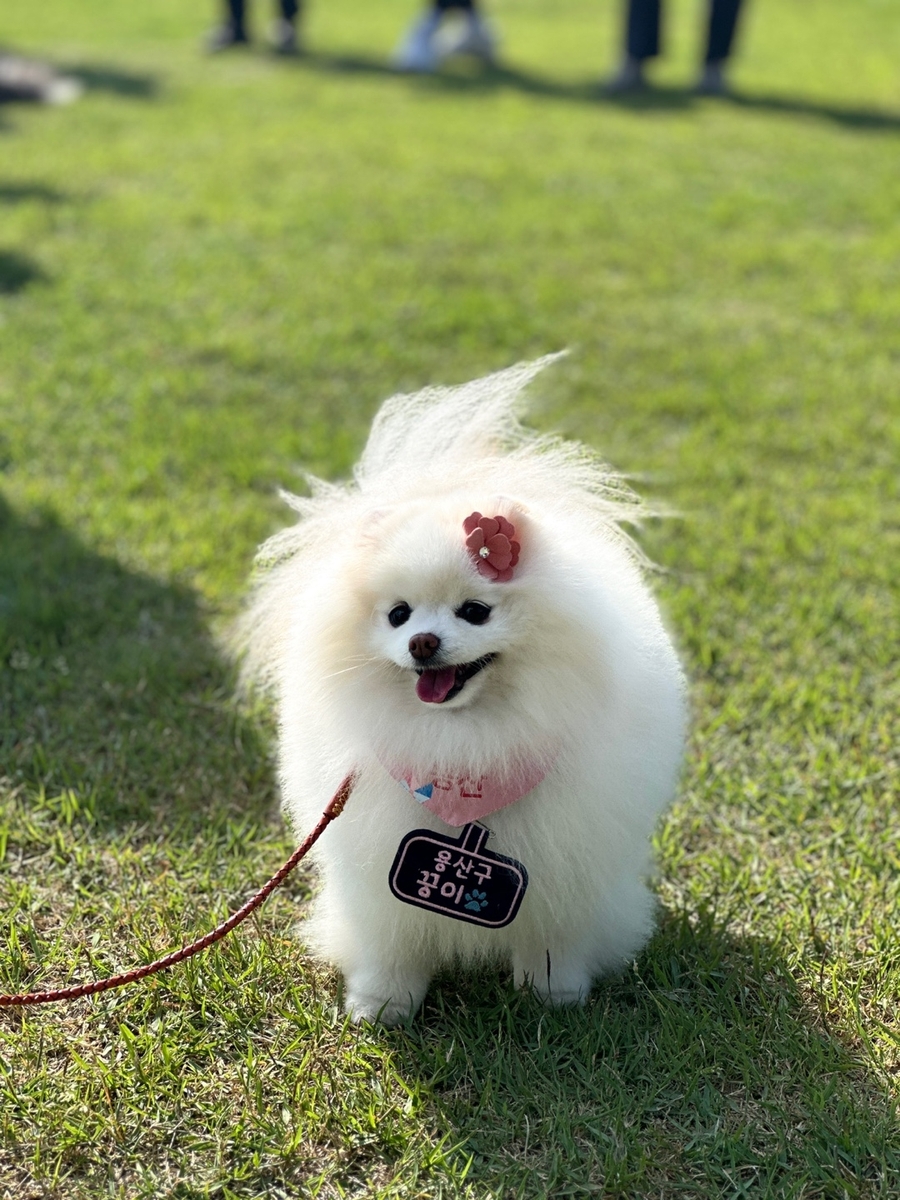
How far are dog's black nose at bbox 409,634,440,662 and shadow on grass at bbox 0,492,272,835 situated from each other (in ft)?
3.70

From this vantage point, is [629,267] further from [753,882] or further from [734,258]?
[753,882]

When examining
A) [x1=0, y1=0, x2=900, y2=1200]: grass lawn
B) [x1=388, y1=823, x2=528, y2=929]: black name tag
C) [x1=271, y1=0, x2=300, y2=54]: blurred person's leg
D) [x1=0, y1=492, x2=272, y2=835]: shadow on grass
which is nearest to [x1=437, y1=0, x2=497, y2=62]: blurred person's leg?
[x1=271, y1=0, x2=300, y2=54]: blurred person's leg

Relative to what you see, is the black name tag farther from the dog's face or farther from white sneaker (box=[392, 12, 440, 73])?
white sneaker (box=[392, 12, 440, 73])

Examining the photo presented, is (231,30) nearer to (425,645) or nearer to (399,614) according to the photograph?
(399,614)

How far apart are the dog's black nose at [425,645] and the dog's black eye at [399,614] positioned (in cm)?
8

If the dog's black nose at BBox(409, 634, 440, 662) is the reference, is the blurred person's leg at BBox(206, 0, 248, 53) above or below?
below

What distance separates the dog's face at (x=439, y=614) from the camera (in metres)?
1.76

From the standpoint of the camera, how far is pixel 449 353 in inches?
204

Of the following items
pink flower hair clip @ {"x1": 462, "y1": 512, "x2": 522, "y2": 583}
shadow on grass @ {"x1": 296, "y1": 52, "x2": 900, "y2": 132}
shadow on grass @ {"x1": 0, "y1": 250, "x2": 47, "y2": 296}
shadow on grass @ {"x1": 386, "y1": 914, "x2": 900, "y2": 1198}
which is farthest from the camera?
shadow on grass @ {"x1": 296, "y1": 52, "x2": 900, "y2": 132}

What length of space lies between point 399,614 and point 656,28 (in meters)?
9.41

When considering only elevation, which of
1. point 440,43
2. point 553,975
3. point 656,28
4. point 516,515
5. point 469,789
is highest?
point 516,515

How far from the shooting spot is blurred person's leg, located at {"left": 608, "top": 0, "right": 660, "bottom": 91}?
31.4 feet

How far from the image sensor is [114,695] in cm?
308

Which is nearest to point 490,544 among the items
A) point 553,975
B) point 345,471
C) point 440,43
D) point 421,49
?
point 553,975
